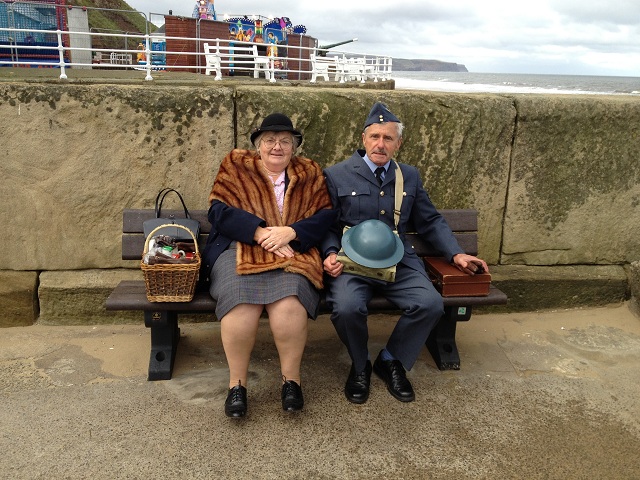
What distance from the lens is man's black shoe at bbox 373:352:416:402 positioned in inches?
118

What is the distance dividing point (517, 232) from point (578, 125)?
0.84 meters

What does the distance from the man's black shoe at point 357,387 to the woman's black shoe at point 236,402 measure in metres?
0.55

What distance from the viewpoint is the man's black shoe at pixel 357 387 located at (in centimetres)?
296

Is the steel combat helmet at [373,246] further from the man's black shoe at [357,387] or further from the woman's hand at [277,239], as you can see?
the man's black shoe at [357,387]

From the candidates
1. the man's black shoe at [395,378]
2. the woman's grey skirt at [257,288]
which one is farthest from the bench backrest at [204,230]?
the man's black shoe at [395,378]

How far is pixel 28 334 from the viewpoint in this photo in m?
3.64

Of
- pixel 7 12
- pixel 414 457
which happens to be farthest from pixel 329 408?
pixel 7 12

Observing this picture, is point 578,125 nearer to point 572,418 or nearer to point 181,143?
point 572,418

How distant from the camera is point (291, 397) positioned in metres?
2.81

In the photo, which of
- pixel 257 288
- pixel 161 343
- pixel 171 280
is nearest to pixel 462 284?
pixel 257 288

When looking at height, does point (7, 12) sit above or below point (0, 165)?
above

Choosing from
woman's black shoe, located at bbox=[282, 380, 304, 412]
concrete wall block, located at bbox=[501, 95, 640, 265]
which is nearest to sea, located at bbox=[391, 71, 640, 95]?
concrete wall block, located at bbox=[501, 95, 640, 265]

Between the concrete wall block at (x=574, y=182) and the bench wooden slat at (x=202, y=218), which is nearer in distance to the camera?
the bench wooden slat at (x=202, y=218)

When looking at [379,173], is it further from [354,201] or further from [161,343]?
[161,343]
